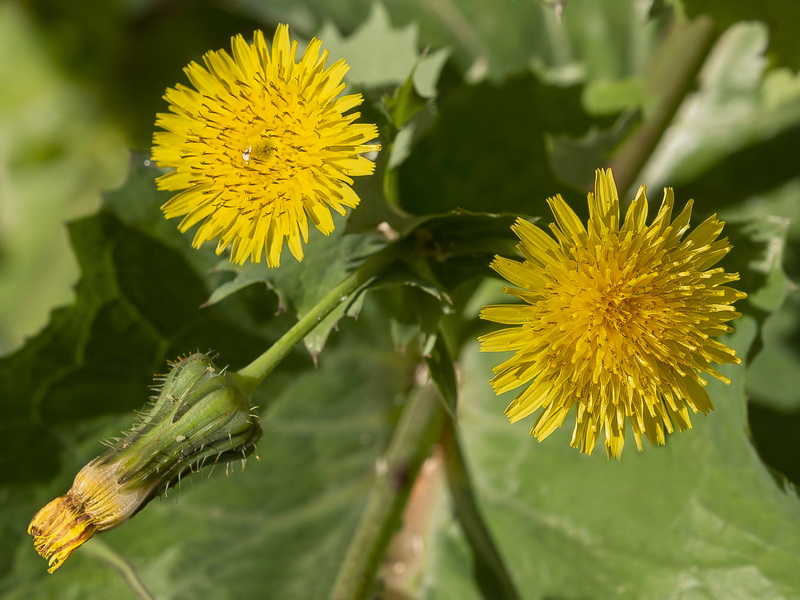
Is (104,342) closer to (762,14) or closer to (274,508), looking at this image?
(274,508)

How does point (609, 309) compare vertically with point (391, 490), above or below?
above

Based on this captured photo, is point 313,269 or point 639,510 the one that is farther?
point 639,510

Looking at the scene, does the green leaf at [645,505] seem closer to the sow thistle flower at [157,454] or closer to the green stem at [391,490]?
the green stem at [391,490]

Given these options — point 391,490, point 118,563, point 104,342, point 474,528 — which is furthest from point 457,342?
point 118,563

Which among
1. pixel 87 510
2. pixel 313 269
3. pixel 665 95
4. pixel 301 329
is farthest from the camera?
pixel 665 95

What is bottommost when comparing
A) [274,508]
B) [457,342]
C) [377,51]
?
[274,508]

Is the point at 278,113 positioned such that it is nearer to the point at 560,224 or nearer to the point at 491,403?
the point at 560,224

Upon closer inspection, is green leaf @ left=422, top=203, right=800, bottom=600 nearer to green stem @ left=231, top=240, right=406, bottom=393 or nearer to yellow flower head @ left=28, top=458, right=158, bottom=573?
green stem @ left=231, top=240, right=406, bottom=393
